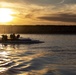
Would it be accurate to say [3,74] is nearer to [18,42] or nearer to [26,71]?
[26,71]

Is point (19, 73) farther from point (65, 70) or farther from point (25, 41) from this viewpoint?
point (25, 41)

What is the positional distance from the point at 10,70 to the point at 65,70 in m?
4.28

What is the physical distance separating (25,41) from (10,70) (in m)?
43.1

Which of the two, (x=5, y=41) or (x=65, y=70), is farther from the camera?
(x=5, y=41)

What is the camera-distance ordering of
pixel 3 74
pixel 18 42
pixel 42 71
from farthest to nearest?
pixel 18 42
pixel 42 71
pixel 3 74

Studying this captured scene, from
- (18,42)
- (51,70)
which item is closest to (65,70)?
(51,70)

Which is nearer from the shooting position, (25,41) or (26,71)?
(26,71)

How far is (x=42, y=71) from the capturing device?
2209 centimetres

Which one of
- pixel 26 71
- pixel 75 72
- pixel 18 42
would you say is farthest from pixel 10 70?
pixel 18 42

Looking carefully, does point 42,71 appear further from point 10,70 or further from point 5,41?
point 5,41

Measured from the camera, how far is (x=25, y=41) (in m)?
65.6

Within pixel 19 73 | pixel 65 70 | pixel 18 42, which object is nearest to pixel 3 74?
pixel 19 73

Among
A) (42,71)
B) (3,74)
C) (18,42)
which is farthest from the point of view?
(18,42)

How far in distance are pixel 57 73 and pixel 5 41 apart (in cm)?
4480
